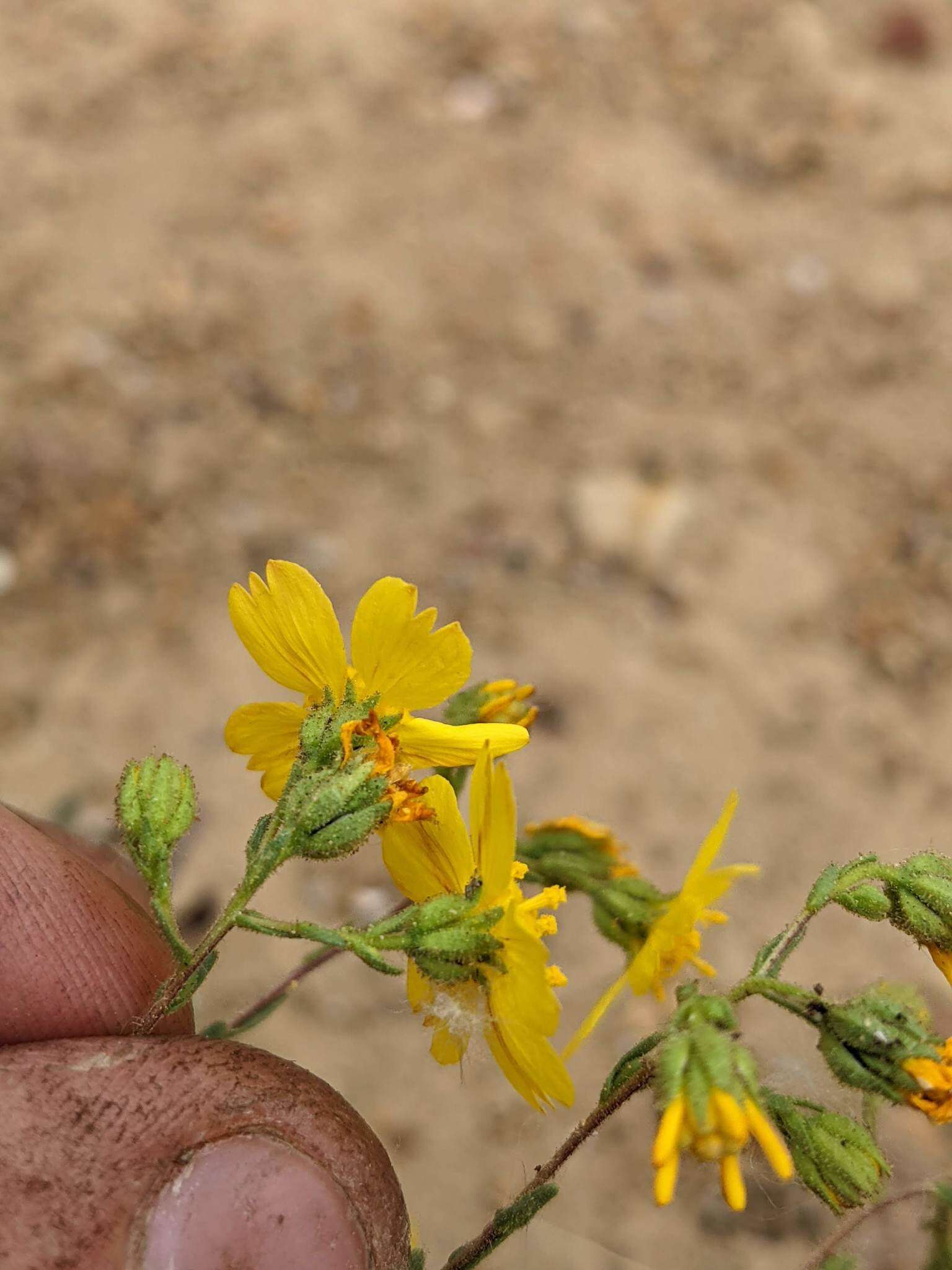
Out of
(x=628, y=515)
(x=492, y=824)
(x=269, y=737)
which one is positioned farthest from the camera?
(x=628, y=515)

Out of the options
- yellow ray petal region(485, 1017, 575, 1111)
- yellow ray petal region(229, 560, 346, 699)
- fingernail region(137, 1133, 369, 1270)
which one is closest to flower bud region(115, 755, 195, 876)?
yellow ray petal region(229, 560, 346, 699)

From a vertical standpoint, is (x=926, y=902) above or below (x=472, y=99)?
below

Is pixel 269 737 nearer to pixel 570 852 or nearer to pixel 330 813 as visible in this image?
pixel 330 813

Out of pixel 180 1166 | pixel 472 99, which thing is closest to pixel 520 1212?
pixel 180 1166

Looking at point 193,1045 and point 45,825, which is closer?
point 193,1045

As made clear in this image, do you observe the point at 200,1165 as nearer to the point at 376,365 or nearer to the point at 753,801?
the point at 753,801

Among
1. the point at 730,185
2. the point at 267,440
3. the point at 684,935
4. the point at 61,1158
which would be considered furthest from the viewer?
the point at 730,185

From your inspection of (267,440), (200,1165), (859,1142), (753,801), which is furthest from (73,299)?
(859,1142)
